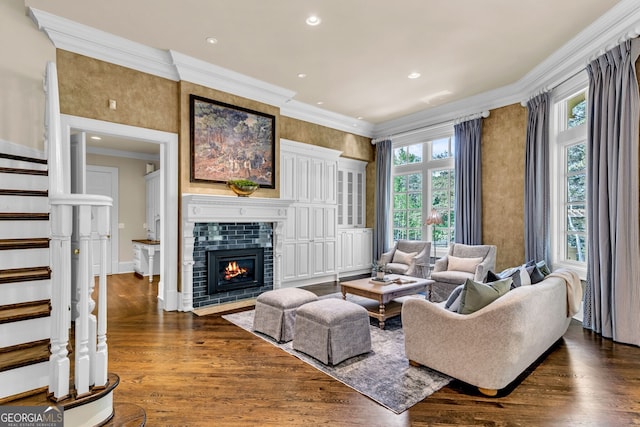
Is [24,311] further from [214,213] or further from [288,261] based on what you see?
[288,261]

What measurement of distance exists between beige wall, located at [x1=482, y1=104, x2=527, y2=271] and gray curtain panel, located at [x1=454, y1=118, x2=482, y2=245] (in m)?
0.12

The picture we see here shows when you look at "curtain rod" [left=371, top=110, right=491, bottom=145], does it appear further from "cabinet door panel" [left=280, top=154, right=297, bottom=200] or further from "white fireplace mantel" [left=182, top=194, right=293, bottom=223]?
"white fireplace mantel" [left=182, top=194, right=293, bottom=223]

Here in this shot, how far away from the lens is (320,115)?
6406mm

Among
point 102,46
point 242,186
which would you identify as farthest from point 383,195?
point 102,46

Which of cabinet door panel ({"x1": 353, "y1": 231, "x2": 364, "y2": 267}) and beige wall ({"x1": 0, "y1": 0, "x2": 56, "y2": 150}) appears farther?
cabinet door panel ({"x1": 353, "y1": 231, "x2": 364, "y2": 267})

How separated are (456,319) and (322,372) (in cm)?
116

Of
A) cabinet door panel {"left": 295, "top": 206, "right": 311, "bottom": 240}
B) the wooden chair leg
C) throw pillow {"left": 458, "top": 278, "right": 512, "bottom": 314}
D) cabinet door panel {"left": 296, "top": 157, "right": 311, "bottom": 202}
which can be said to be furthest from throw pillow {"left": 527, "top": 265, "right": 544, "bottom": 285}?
cabinet door panel {"left": 296, "top": 157, "right": 311, "bottom": 202}

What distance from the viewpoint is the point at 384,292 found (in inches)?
149

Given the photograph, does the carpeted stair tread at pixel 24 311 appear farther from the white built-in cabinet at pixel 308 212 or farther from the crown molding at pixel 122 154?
the crown molding at pixel 122 154

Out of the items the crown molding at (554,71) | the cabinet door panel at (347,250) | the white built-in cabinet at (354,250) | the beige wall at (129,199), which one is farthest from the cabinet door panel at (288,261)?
the beige wall at (129,199)

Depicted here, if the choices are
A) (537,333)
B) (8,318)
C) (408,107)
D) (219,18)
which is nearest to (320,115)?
(408,107)

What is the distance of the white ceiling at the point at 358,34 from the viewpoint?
323 centimetres

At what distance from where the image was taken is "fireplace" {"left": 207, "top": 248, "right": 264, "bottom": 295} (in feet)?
15.2

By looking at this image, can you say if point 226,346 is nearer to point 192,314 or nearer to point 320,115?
point 192,314
